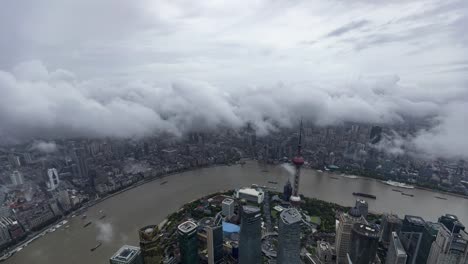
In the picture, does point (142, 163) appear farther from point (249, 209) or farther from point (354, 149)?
point (354, 149)

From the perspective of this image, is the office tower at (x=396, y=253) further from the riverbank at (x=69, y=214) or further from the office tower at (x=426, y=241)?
the riverbank at (x=69, y=214)

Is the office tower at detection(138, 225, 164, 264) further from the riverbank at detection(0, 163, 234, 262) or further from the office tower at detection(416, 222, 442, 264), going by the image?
the office tower at detection(416, 222, 442, 264)

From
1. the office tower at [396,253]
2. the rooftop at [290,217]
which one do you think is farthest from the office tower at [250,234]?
the office tower at [396,253]

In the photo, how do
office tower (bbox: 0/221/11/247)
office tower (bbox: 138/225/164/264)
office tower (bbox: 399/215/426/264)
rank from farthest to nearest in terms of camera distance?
office tower (bbox: 0/221/11/247)
office tower (bbox: 399/215/426/264)
office tower (bbox: 138/225/164/264)

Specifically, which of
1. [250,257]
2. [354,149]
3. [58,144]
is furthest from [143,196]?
[354,149]

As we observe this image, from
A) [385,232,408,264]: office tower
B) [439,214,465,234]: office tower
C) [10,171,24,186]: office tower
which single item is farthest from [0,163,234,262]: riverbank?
[439,214,465,234]: office tower
